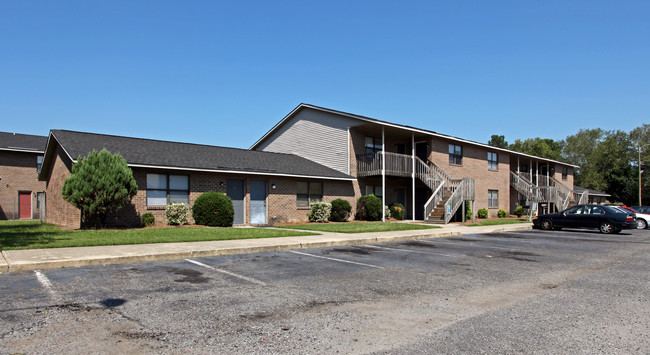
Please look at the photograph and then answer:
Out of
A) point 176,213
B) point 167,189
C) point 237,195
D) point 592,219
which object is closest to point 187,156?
point 167,189

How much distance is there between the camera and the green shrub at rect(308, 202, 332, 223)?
2319 cm

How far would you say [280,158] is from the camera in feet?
85.9

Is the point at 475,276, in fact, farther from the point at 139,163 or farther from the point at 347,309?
the point at 139,163

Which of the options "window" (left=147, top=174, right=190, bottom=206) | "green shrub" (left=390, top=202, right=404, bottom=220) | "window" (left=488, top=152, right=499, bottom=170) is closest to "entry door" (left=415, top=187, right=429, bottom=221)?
"green shrub" (left=390, top=202, right=404, bottom=220)

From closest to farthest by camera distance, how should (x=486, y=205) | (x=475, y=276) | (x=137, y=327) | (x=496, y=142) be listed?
(x=137, y=327) → (x=475, y=276) → (x=486, y=205) → (x=496, y=142)

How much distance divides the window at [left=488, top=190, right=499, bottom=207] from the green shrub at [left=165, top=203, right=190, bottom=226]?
23.8m

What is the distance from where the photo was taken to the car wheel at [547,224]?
74.4 feet

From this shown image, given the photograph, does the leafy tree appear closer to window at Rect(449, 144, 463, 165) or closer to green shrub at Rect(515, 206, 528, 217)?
green shrub at Rect(515, 206, 528, 217)

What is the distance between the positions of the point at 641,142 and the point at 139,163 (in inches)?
3174

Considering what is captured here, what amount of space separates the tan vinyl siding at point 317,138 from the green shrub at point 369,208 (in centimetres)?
204

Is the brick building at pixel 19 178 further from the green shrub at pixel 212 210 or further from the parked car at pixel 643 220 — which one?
the parked car at pixel 643 220

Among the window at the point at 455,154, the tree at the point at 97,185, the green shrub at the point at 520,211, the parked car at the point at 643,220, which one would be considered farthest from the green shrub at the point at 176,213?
the green shrub at the point at 520,211

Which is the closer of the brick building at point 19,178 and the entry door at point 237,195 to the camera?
the entry door at point 237,195

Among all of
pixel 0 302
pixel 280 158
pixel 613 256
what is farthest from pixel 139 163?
pixel 613 256
